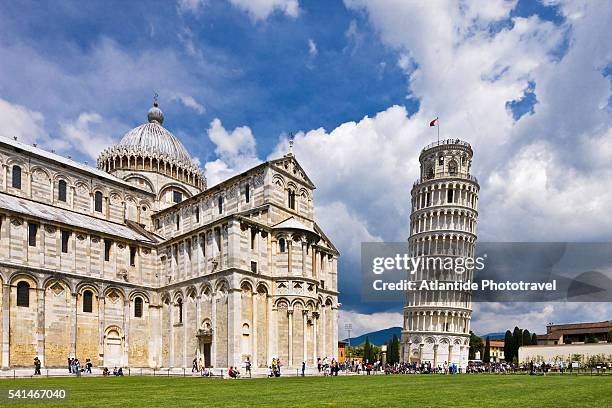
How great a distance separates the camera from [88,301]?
134 ft

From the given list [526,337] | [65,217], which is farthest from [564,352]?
[65,217]

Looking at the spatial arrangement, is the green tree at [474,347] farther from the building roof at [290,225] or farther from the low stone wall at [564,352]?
the building roof at [290,225]

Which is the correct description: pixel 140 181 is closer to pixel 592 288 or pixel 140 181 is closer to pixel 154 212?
pixel 154 212

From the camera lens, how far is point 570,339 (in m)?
99.3

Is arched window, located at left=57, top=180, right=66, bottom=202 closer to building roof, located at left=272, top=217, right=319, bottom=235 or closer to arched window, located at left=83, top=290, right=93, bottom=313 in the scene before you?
arched window, located at left=83, top=290, right=93, bottom=313

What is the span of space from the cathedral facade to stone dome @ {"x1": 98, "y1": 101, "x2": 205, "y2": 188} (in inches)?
262

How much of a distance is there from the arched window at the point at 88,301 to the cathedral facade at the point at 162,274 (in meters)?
0.08

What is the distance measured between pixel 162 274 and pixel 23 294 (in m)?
12.1

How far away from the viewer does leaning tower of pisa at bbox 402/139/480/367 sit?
249 feet

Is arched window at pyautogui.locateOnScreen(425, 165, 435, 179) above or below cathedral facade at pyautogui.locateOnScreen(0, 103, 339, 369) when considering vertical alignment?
above

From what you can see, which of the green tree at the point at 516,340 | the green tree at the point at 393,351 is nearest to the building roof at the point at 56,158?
the green tree at the point at 393,351

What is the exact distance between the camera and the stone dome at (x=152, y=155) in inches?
2253

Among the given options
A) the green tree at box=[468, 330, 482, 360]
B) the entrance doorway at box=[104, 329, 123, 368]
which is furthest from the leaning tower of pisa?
the entrance doorway at box=[104, 329, 123, 368]

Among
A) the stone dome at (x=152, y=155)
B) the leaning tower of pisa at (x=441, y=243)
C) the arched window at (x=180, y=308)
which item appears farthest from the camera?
the leaning tower of pisa at (x=441, y=243)
